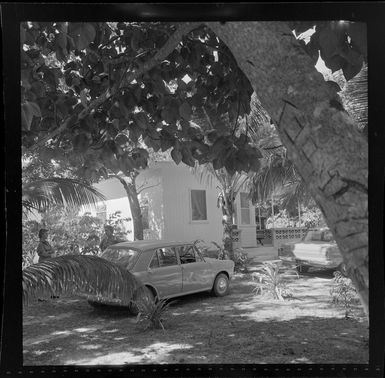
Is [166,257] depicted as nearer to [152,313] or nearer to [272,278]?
[152,313]

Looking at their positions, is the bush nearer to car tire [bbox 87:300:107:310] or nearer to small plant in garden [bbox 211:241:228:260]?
car tire [bbox 87:300:107:310]

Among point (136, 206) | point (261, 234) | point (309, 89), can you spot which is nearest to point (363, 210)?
point (309, 89)

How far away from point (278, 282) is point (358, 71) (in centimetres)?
111

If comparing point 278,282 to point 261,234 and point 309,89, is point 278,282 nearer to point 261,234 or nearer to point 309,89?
point 261,234

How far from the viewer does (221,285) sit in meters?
2.06

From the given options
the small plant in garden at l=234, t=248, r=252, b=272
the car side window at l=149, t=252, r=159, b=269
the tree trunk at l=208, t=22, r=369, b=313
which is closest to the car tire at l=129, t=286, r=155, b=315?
the car side window at l=149, t=252, r=159, b=269

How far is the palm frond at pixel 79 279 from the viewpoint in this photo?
1764 mm

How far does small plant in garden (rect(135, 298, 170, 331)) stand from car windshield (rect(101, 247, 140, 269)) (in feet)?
0.74

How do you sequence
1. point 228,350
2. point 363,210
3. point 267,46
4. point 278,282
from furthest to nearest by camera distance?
1. point 278,282
2. point 228,350
3. point 267,46
4. point 363,210

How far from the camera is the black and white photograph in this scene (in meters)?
1.25

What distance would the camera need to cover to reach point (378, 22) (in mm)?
1364

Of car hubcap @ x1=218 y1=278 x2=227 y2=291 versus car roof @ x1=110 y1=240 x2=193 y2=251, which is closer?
car roof @ x1=110 y1=240 x2=193 y2=251

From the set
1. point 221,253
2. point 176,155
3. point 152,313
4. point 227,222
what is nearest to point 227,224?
point 227,222

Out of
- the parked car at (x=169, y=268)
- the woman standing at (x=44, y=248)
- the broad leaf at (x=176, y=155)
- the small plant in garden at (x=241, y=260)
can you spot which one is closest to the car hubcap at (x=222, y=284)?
the parked car at (x=169, y=268)
